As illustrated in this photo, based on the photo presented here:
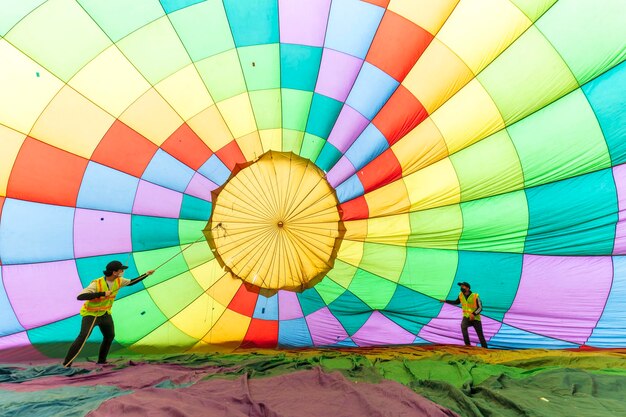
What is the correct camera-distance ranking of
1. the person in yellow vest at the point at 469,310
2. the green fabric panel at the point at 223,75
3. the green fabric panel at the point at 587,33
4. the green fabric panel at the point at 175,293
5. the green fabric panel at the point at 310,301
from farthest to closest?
the green fabric panel at the point at 310,301 → the green fabric panel at the point at 175,293 → the person in yellow vest at the point at 469,310 → the green fabric panel at the point at 223,75 → the green fabric panel at the point at 587,33

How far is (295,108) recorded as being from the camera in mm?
3967

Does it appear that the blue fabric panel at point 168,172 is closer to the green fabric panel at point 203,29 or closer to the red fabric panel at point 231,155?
the red fabric panel at point 231,155

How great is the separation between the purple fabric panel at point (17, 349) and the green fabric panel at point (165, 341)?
2.90 feet

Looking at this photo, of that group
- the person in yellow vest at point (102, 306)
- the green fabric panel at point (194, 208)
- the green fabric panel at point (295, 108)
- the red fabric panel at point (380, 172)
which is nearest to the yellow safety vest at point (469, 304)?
the red fabric panel at point (380, 172)

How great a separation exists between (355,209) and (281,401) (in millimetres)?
2278

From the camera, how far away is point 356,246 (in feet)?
14.3

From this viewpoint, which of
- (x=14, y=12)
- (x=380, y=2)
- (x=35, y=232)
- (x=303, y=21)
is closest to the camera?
(x=14, y=12)

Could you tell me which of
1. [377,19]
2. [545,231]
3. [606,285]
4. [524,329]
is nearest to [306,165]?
[377,19]

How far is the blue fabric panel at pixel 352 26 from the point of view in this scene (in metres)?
3.41

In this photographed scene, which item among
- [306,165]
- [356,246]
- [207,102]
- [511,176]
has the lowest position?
[356,246]

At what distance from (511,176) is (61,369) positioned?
4.07 m

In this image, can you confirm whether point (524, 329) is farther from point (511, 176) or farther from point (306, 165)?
point (306, 165)

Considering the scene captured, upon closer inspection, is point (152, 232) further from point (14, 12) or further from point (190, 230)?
point (14, 12)

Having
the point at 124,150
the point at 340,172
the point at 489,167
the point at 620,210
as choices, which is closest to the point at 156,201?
the point at 124,150
